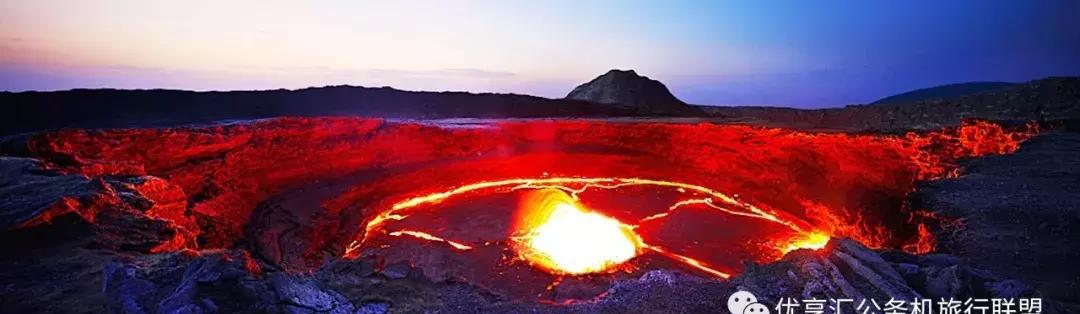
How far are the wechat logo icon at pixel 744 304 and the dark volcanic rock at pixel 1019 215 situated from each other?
5.88ft

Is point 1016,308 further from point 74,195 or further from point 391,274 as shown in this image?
point 74,195

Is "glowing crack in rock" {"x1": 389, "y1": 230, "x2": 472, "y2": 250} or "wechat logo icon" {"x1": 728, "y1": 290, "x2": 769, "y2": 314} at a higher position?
"wechat logo icon" {"x1": 728, "y1": 290, "x2": 769, "y2": 314}

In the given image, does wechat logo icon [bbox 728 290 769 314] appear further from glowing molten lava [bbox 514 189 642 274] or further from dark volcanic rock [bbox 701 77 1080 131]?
dark volcanic rock [bbox 701 77 1080 131]

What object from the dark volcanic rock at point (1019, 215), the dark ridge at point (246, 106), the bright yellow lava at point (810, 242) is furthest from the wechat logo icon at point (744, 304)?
the dark ridge at point (246, 106)

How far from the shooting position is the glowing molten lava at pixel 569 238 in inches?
332

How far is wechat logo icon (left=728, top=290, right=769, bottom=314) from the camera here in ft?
15.3

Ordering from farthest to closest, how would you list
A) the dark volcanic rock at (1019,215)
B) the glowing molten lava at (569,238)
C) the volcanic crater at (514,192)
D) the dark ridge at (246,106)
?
the dark ridge at (246,106), the glowing molten lava at (569,238), the volcanic crater at (514,192), the dark volcanic rock at (1019,215)

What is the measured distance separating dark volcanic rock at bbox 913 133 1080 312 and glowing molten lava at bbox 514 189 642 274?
4.75 m

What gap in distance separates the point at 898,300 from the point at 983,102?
16.7 meters

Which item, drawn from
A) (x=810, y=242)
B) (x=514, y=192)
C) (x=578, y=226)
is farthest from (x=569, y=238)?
(x=810, y=242)

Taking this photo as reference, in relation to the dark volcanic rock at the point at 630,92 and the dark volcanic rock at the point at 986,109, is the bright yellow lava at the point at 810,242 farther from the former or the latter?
the dark volcanic rock at the point at 630,92

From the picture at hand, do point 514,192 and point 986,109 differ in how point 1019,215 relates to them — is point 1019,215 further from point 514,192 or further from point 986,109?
point 986,109

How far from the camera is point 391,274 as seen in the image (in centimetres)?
645

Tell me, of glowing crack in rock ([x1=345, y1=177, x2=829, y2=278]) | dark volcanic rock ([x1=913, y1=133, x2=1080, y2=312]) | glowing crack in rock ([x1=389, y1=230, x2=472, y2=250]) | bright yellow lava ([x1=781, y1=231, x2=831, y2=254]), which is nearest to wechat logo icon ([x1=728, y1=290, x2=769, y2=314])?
dark volcanic rock ([x1=913, y1=133, x2=1080, y2=312])
